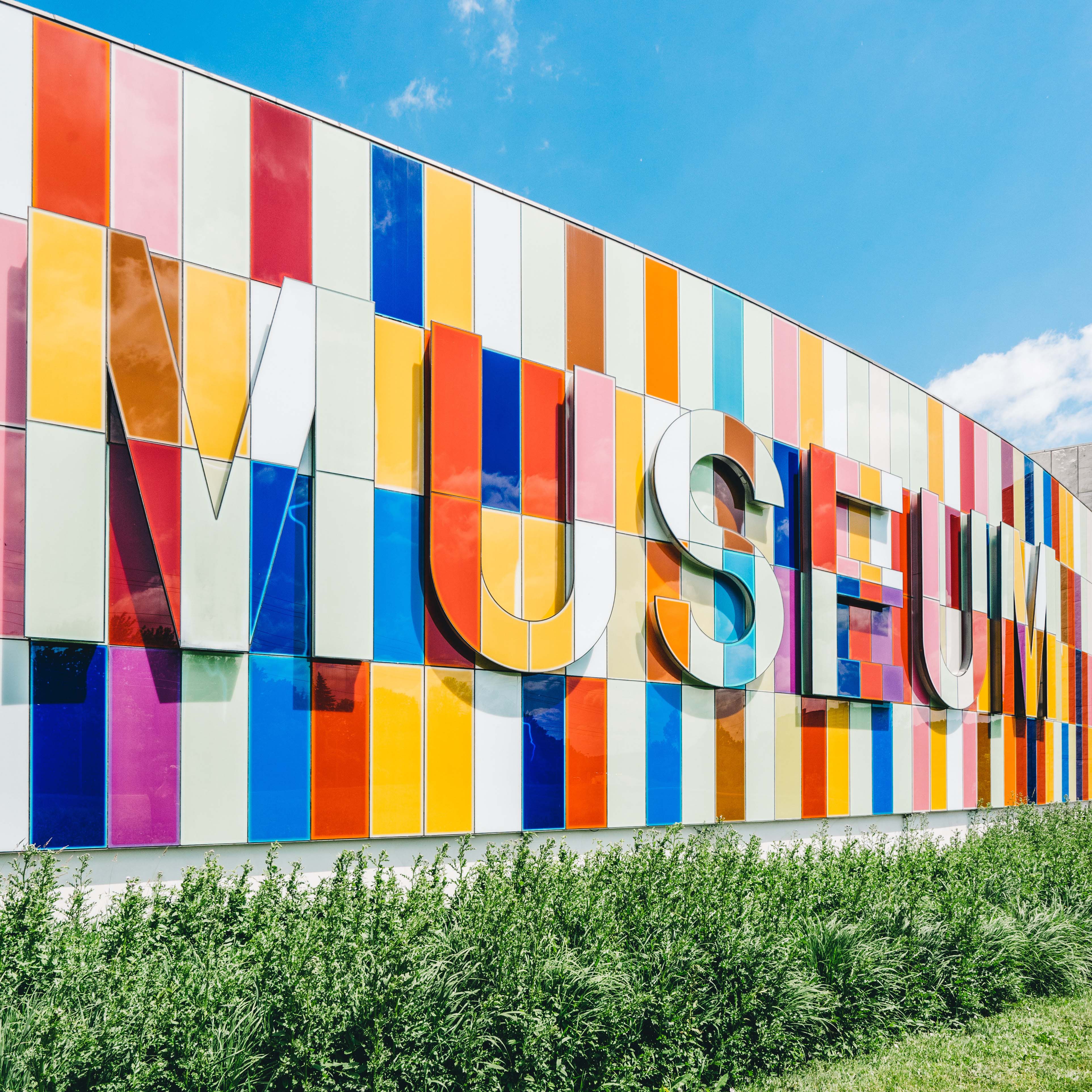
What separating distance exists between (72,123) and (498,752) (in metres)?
7.96

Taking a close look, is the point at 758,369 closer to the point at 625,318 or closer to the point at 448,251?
the point at 625,318

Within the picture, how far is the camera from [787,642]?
14445 mm

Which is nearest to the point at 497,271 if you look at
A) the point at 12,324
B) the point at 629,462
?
the point at 629,462

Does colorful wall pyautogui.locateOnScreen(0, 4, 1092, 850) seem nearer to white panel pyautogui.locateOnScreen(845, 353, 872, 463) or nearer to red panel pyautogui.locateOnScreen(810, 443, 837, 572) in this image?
red panel pyautogui.locateOnScreen(810, 443, 837, 572)

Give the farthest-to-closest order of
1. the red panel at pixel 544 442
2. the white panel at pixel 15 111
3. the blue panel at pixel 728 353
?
the blue panel at pixel 728 353 < the red panel at pixel 544 442 < the white panel at pixel 15 111

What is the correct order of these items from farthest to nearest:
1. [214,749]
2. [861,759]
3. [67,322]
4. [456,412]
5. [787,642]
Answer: [861,759]
[787,642]
[456,412]
[214,749]
[67,322]

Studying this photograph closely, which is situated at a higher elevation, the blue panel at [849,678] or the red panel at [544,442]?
the red panel at [544,442]

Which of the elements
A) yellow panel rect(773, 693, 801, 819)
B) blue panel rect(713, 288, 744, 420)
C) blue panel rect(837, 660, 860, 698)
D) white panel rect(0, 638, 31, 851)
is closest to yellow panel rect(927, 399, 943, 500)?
blue panel rect(837, 660, 860, 698)

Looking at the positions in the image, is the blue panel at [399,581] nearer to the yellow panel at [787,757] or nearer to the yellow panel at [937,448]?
the yellow panel at [787,757]

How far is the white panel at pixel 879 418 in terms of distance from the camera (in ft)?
55.2

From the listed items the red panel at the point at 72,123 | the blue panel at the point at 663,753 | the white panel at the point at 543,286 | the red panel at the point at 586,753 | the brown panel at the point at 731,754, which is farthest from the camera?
the brown panel at the point at 731,754

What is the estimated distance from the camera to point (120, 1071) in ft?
15.5

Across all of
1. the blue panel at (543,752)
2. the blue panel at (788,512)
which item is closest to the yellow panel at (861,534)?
the blue panel at (788,512)

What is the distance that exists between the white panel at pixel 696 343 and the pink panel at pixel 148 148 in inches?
292
